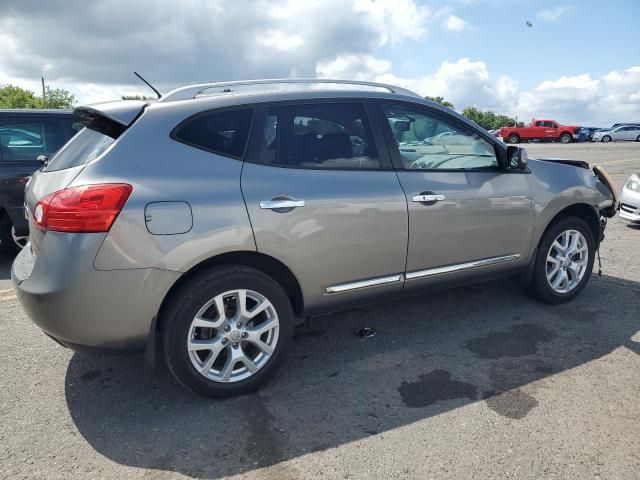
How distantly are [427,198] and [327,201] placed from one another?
0.79 meters

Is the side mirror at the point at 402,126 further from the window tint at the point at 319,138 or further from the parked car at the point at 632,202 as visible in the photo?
the parked car at the point at 632,202

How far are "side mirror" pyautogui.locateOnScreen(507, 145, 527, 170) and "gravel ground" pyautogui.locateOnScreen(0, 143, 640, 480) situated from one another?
123cm

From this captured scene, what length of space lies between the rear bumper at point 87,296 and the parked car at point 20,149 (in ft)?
11.0

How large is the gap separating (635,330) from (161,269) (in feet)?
11.4

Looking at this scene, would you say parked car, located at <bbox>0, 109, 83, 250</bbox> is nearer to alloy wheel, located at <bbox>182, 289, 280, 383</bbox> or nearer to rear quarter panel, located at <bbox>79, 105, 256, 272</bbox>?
rear quarter panel, located at <bbox>79, 105, 256, 272</bbox>

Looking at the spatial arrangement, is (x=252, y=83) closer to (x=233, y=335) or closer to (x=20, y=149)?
(x=233, y=335)

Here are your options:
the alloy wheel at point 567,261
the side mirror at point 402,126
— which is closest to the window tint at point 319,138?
the side mirror at point 402,126

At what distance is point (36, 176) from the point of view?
10.4 ft

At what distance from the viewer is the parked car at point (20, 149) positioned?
18.0 feet

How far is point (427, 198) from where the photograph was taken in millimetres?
3400

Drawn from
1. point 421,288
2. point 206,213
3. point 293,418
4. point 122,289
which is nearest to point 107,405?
point 122,289

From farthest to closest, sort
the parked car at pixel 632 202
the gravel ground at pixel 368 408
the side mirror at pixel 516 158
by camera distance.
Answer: the parked car at pixel 632 202 → the side mirror at pixel 516 158 → the gravel ground at pixel 368 408

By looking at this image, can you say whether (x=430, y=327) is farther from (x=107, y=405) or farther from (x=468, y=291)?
(x=107, y=405)

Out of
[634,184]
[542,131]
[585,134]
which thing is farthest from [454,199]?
[585,134]
